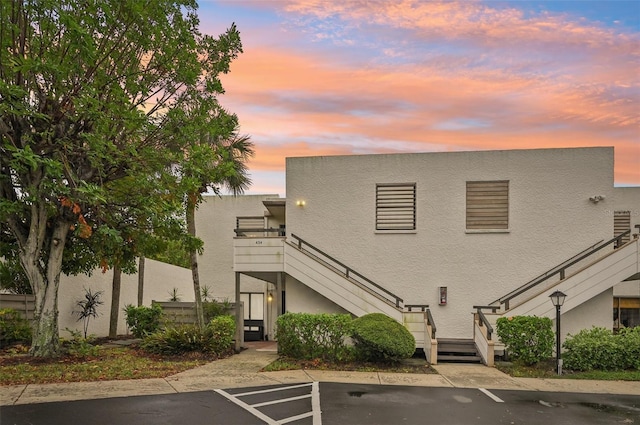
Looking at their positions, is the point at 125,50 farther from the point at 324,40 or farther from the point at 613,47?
the point at 613,47

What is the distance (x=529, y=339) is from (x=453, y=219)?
4.60 m

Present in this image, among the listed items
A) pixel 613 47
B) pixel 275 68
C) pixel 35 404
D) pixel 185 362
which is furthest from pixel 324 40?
pixel 35 404

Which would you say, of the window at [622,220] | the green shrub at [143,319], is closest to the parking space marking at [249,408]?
the green shrub at [143,319]

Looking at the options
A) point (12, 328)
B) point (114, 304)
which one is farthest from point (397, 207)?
point (12, 328)

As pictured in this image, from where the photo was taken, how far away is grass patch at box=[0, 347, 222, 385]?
10539 mm

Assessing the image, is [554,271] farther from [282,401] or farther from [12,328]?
[12,328]

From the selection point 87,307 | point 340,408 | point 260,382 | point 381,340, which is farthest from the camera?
point 87,307

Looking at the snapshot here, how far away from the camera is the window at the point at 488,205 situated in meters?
16.3

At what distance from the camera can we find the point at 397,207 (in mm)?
16750

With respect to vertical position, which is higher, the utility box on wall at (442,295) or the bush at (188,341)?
the utility box on wall at (442,295)

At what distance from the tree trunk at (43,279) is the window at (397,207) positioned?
982 centimetres

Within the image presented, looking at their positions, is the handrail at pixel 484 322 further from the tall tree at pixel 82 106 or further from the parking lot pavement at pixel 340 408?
the tall tree at pixel 82 106

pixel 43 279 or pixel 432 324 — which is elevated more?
pixel 43 279

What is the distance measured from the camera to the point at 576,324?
50.6 feet
